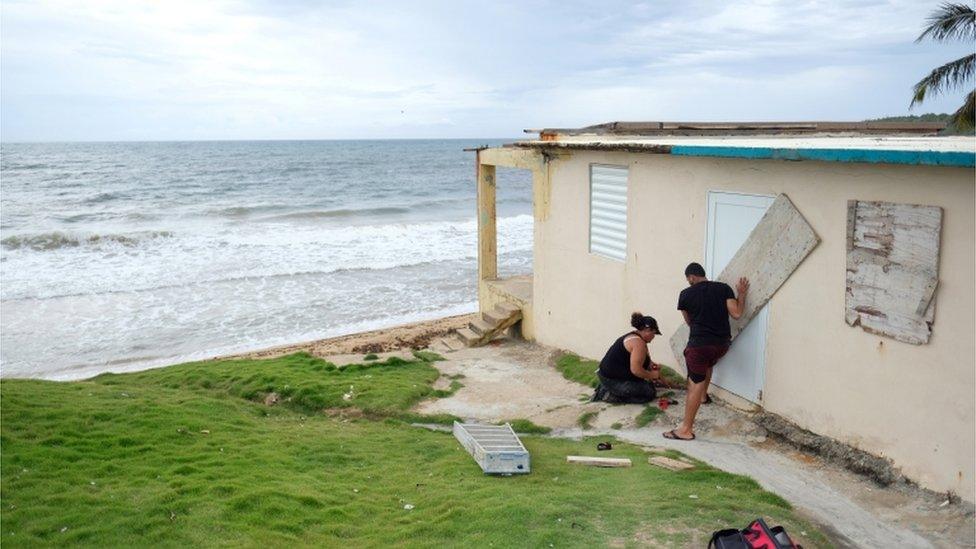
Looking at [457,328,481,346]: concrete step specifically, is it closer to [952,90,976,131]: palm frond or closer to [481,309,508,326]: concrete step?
[481,309,508,326]: concrete step

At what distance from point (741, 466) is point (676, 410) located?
1709 millimetres

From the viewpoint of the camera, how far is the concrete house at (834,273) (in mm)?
5992

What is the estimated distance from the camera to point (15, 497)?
5.64 metres

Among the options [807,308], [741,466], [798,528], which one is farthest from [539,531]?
[807,308]

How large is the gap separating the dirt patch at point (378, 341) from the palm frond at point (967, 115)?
40.8ft

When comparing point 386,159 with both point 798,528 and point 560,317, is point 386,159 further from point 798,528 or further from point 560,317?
point 798,528

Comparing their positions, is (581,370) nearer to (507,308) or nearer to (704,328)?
(507,308)

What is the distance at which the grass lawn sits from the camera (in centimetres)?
534

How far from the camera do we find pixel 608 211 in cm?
1089

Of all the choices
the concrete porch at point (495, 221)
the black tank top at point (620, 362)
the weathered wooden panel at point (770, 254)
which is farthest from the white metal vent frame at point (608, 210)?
the weathered wooden panel at point (770, 254)

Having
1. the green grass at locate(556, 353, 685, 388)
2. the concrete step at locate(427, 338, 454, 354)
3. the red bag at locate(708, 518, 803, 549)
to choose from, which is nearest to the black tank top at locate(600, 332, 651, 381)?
the green grass at locate(556, 353, 685, 388)

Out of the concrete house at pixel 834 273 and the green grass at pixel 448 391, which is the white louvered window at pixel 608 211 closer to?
the concrete house at pixel 834 273

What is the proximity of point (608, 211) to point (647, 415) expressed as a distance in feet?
11.0

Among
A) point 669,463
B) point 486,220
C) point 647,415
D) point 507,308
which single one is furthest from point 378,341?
point 669,463
